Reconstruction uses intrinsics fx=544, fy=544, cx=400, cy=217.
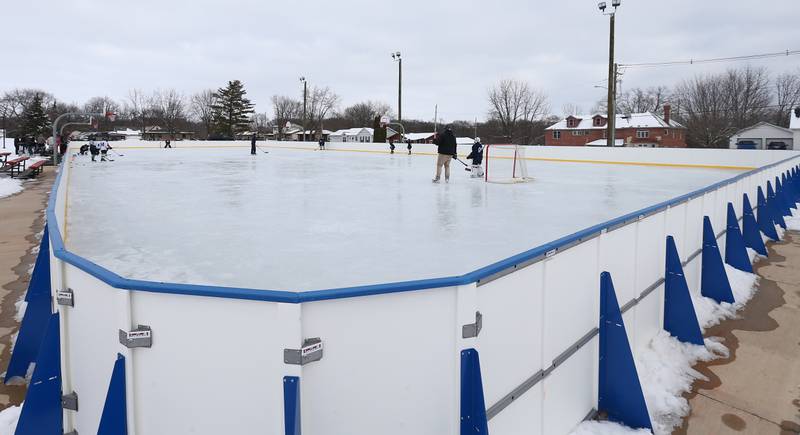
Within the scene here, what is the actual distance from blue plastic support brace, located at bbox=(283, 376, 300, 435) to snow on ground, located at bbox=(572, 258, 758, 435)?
6.81 ft

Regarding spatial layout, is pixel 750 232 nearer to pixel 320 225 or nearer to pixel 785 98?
pixel 320 225

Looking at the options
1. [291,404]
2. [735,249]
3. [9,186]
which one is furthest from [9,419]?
[9,186]

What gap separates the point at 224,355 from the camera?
223 cm

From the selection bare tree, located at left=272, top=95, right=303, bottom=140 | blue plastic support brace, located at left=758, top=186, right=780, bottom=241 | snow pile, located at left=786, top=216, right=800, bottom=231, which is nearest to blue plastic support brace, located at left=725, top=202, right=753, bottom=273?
blue plastic support brace, located at left=758, top=186, right=780, bottom=241

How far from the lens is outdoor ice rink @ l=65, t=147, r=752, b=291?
14.9 ft

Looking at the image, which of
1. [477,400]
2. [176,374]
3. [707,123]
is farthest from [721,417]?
[707,123]

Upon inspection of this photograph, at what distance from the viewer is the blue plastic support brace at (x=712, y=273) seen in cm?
631

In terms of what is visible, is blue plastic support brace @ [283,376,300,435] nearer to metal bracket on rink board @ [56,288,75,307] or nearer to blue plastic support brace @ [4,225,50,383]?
metal bracket on rink board @ [56,288,75,307]

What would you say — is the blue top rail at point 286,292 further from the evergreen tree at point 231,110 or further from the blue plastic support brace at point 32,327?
the evergreen tree at point 231,110

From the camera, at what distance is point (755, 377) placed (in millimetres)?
4473

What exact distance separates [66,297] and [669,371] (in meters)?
4.36

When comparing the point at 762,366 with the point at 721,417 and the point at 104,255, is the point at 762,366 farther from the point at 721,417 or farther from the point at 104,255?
the point at 104,255

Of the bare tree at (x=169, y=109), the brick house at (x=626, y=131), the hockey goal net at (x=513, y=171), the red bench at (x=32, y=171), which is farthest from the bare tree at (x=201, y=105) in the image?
the hockey goal net at (x=513, y=171)

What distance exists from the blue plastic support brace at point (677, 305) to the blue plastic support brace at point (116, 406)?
4679 mm
